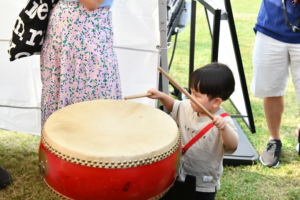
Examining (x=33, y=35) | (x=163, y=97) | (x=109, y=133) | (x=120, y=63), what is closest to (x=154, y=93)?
(x=163, y=97)

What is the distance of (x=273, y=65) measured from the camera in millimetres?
1891

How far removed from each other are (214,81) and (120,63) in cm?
111

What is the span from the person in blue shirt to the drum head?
1.03 m

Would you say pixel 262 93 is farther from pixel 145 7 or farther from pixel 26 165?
pixel 26 165

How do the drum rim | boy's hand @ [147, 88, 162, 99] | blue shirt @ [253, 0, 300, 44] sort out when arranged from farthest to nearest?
blue shirt @ [253, 0, 300, 44] → boy's hand @ [147, 88, 162, 99] → the drum rim

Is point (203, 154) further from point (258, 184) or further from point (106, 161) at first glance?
point (258, 184)

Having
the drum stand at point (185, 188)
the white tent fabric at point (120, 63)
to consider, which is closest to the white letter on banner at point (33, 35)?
the white tent fabric at point (120, 63)

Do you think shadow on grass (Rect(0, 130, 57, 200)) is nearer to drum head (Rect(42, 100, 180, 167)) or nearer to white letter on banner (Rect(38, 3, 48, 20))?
drum head (Rect(42, 100, 180, 167))

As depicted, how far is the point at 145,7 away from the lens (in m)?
2.00

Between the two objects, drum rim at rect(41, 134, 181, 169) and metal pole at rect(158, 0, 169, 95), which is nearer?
drum rim at rect(41, 134, 181, 169)

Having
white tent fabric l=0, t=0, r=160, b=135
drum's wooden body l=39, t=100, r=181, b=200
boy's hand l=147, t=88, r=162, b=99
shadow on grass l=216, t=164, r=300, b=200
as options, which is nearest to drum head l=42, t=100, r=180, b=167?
drum's wooden body l=39, t=100, r=181, b=200

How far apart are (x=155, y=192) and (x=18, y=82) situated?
1625mm

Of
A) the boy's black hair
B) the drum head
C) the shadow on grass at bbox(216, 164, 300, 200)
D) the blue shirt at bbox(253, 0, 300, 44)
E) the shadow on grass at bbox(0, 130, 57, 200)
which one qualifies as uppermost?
the blue shirt at bbox(253, 0, 300, 44)

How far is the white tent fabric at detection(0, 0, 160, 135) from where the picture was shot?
2.04 m
